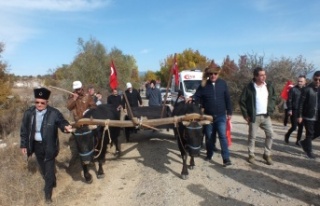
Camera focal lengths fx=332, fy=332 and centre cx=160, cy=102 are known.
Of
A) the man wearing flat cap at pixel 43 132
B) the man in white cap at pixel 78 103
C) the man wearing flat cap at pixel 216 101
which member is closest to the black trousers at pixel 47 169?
the man wearing flat cap at pixel 43 132

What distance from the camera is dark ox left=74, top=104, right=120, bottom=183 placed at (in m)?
5.93

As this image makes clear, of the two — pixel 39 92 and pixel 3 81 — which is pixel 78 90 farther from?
pixel 3 81

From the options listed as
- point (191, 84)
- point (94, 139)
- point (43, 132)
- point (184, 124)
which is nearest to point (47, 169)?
point (43, 132)

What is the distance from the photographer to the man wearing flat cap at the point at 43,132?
18.5 feet

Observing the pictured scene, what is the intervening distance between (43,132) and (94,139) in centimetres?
107

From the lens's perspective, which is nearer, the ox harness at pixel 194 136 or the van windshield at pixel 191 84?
the ox harness at pixel 194 136

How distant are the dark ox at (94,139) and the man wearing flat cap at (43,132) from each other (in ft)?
1.18

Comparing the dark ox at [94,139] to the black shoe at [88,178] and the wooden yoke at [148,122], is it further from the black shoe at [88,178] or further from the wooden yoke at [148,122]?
the wooden yoke at [148,122]

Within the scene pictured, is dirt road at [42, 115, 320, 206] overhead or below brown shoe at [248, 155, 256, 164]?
below

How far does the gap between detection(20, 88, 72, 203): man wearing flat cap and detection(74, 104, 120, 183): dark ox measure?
36 cm

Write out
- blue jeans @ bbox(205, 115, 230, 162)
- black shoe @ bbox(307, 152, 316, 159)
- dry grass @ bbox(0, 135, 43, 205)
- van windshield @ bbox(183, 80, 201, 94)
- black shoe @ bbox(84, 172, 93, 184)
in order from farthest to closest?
1. van windshield @ bbox(183, 80, 201, 94)
2. black shoe @ bbox(307, 152, 316, 159)
3. blue jeans @ bbox(205, 115, 230, 162)
4. black shoe @ bbox(84, 172, 93, 184)
5. dry grass @ bbox(0, 135, 43, 205)

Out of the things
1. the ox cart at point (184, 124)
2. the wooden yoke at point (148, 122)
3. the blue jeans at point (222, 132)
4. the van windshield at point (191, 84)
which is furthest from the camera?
the van windshield at point (191, 84)

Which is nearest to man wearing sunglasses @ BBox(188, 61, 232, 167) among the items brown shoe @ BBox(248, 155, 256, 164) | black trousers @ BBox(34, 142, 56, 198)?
brown shoe @ BBox(248, 155, 256, 164)

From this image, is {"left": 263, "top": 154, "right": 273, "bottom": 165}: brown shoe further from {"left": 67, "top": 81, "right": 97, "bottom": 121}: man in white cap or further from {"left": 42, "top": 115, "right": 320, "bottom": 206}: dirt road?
{"left": 67, "top": 81, "right": 97, "bottom": 121}: man in white cap
